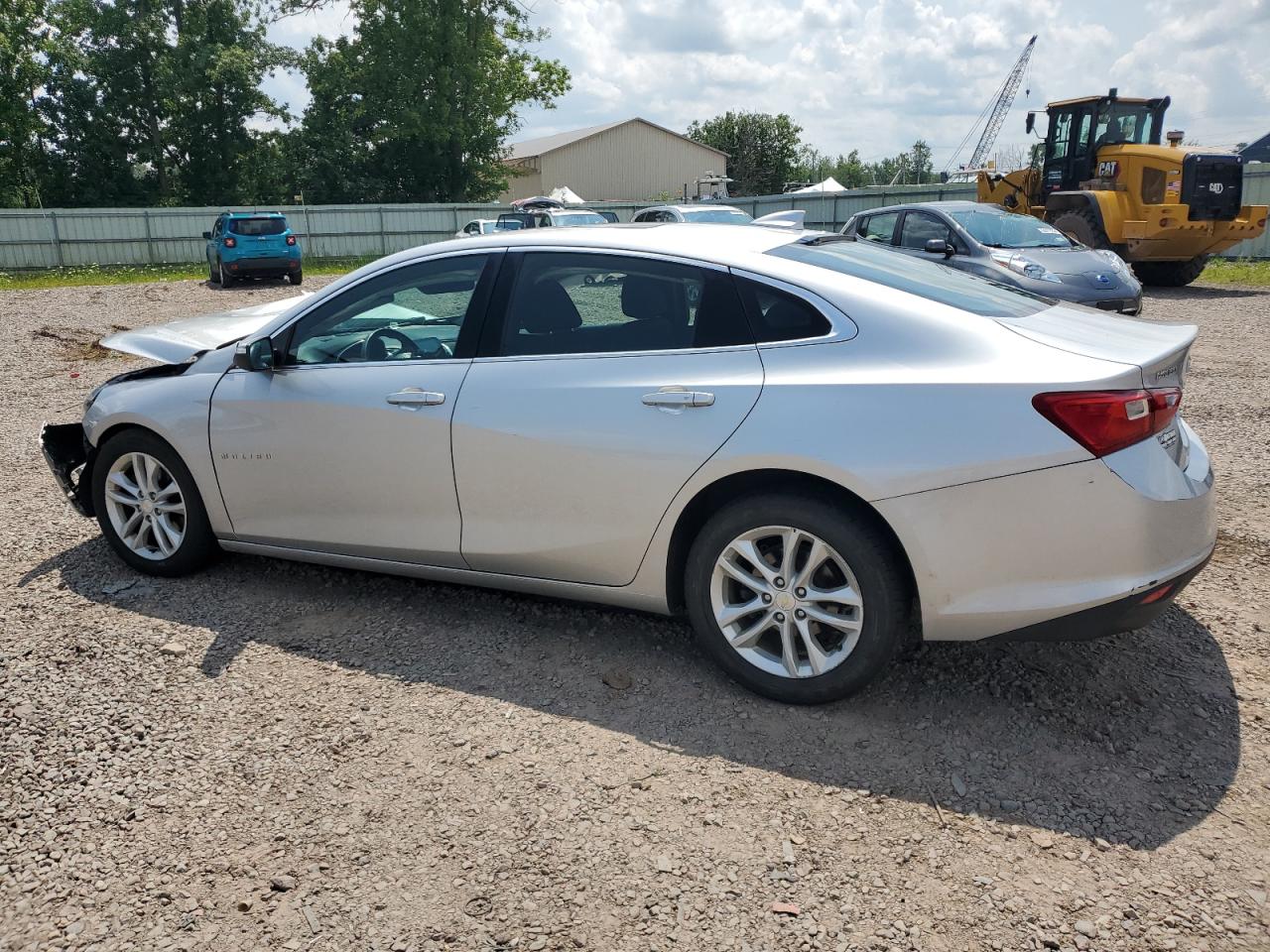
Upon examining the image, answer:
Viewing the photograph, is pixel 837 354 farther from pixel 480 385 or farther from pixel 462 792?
pixel 462 792

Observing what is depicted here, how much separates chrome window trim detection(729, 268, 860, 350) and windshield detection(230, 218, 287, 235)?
21931 mm

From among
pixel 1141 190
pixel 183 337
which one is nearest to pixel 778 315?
pixel 183 337

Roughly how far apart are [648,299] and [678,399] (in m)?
0.47

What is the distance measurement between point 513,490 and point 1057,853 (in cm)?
216

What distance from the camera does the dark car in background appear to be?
11.2 m

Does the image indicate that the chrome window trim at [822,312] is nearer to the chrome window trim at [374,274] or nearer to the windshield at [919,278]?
the windshield at [919,278]

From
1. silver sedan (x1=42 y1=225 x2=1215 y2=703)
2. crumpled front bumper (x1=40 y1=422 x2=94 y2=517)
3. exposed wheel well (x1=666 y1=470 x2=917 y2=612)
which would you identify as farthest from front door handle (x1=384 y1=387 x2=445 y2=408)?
crumpled front bumper (x1=40 y1=422 x2=94 y2=517)

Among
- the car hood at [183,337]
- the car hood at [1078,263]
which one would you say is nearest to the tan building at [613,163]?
the car hood at [1078,263]

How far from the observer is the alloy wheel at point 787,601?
3.16 m

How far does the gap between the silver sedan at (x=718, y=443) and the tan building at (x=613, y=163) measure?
52.2 m

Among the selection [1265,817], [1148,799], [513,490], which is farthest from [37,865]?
[1265,817]

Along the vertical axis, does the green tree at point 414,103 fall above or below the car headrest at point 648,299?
above

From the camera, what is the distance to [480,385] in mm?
3686

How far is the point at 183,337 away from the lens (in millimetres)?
5000
